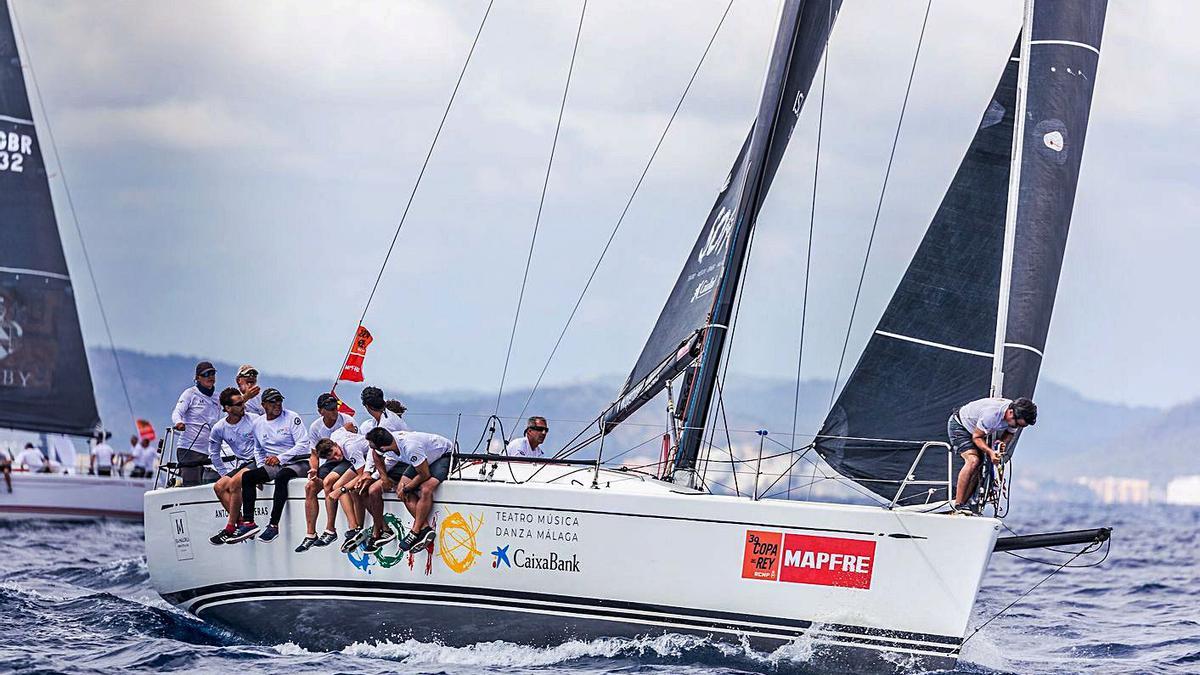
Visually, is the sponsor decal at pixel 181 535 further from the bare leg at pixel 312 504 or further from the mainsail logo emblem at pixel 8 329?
the mainsail logo emblem at pixel 8 329

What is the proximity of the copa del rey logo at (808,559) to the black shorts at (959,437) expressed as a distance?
39.7 inches

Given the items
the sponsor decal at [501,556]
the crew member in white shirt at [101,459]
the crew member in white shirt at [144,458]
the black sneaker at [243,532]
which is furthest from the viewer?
the crew member in white shirt at [144,458]

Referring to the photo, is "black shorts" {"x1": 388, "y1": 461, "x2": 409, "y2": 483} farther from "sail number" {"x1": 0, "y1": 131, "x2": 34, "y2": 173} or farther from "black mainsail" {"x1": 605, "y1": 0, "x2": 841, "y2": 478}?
"sail number" {"x1": 0, "y1": 131, "x2": 34, "y2": 173}

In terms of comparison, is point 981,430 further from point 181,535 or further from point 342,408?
point 181,535

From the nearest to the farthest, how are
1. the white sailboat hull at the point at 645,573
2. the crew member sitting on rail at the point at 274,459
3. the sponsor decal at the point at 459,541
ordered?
1. the white sailboat hull at the point at 645,573
2. the sponsor decal at the point at 459,541
3. the crew member sitting on rail at the point at 274,459

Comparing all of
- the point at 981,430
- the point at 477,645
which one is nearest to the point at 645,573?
the point at 477,645

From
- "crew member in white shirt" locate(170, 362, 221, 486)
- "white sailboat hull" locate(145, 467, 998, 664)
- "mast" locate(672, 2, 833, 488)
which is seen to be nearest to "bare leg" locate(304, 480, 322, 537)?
"white sailboat hull" locate(145, 467, 998, 664)

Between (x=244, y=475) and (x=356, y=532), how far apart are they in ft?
3.92

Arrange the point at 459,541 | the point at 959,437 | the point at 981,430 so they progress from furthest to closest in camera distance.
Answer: the point at 459,541
the point at 959,437
the point at 981,430

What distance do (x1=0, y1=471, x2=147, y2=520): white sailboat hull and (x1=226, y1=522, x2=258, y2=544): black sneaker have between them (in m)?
12.9

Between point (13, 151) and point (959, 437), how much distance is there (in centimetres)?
1744

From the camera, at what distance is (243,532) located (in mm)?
12453

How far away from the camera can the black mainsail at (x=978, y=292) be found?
459 inches

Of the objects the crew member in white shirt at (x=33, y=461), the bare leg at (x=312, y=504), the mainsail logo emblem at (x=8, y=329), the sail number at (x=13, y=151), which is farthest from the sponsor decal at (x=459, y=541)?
the crew member in white shirt at (x=33, y=461)
